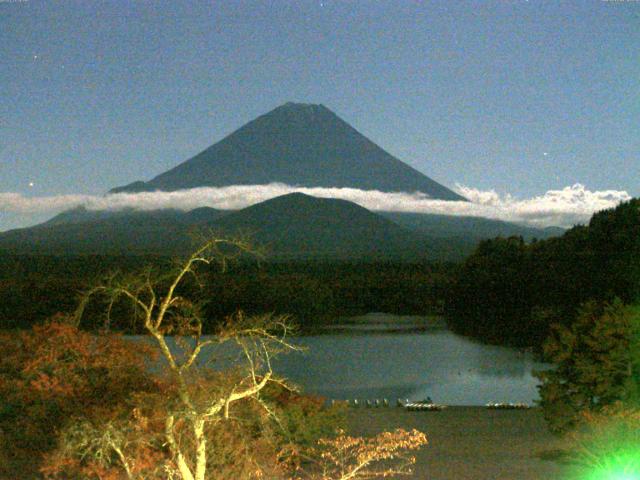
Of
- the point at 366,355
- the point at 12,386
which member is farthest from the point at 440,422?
the point at 366,355

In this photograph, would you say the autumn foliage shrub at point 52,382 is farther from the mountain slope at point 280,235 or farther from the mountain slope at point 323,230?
the mountain slope at point 323,230

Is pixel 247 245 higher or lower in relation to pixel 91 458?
higher

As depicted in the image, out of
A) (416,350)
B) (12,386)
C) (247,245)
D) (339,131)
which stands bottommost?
(416,350)

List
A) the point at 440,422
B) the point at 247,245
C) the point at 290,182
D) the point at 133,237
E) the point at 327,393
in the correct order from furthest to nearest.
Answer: the point at 290,182
the point at 133,237
the point at 327,393
the point at 440,422
the point at 247,245

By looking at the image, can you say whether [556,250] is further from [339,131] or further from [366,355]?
[339,131]

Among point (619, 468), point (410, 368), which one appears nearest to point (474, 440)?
point (619, 468)

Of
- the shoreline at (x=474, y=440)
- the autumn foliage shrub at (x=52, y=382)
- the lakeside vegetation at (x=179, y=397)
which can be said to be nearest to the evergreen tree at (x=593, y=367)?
the lakeside vegetation at (x=179, y=397)

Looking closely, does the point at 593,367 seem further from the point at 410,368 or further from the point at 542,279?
the point at 542,279
